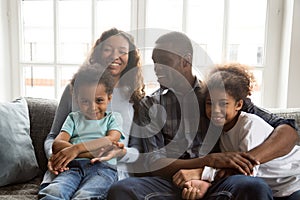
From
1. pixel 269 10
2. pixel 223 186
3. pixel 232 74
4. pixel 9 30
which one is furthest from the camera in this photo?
pixel 9 30

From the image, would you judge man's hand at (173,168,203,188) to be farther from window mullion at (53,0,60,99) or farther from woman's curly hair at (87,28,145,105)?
window mullion at (53,0,60,99)

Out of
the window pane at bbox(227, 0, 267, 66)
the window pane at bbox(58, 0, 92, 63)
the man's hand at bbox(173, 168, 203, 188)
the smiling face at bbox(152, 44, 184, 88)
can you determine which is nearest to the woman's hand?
the man's hand at bbox(173, 168, 203, 188)

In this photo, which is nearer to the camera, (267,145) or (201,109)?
(267,145)

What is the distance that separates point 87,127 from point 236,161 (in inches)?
25.3

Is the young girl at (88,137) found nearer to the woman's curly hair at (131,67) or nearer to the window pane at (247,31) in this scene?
the woman's curly hair at (131,67)

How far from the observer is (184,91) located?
1.68 meters

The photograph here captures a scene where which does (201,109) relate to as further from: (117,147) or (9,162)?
(9,162)

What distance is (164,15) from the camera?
7.38 feet

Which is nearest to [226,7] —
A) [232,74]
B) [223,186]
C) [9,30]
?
[232,74]

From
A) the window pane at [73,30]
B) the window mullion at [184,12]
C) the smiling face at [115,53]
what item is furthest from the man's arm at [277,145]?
the window pane at [73,30]

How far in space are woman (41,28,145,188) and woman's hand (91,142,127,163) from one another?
95 mm

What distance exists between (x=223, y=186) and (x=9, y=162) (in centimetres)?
93

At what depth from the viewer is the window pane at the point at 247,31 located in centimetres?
220

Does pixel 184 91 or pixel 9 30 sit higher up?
pixel 9 30
